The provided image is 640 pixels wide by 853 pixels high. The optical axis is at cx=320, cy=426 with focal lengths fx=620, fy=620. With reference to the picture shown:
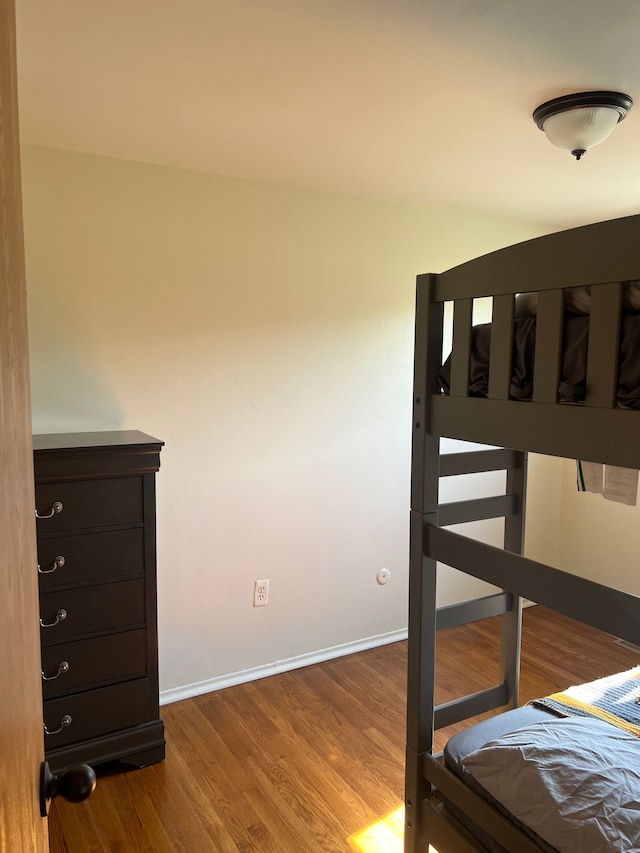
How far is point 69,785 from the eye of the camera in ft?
2.31

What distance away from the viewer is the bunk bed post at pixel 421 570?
1.65m

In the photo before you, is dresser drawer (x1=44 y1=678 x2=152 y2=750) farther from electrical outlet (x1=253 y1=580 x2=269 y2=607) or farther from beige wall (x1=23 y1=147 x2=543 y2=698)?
electrical outlet (x1=253 y1=580 x2=269 y2=607)

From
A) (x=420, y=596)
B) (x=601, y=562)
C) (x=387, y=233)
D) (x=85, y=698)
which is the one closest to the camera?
(x=420, y=596)

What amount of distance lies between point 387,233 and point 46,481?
1994 mm

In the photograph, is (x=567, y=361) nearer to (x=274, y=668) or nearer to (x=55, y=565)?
(x=55, y=565)

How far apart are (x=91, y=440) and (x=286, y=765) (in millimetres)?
1381

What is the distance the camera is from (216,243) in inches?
104

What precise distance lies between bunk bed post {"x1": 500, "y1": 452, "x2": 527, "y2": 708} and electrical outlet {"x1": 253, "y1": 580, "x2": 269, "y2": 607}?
1.19 metres

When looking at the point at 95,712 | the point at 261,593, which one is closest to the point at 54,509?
the point at 95,712

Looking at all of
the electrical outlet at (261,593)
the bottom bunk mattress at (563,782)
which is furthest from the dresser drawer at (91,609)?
the bottom bunk mattress at (563,782)

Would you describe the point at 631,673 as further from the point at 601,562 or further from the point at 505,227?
the point at 505,227

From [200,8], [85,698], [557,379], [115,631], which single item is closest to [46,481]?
[115,631]

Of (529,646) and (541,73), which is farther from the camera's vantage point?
(529,646)

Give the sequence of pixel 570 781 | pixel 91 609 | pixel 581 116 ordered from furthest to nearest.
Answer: pixel 91 609
pixel 581 116
pixel 570 781
